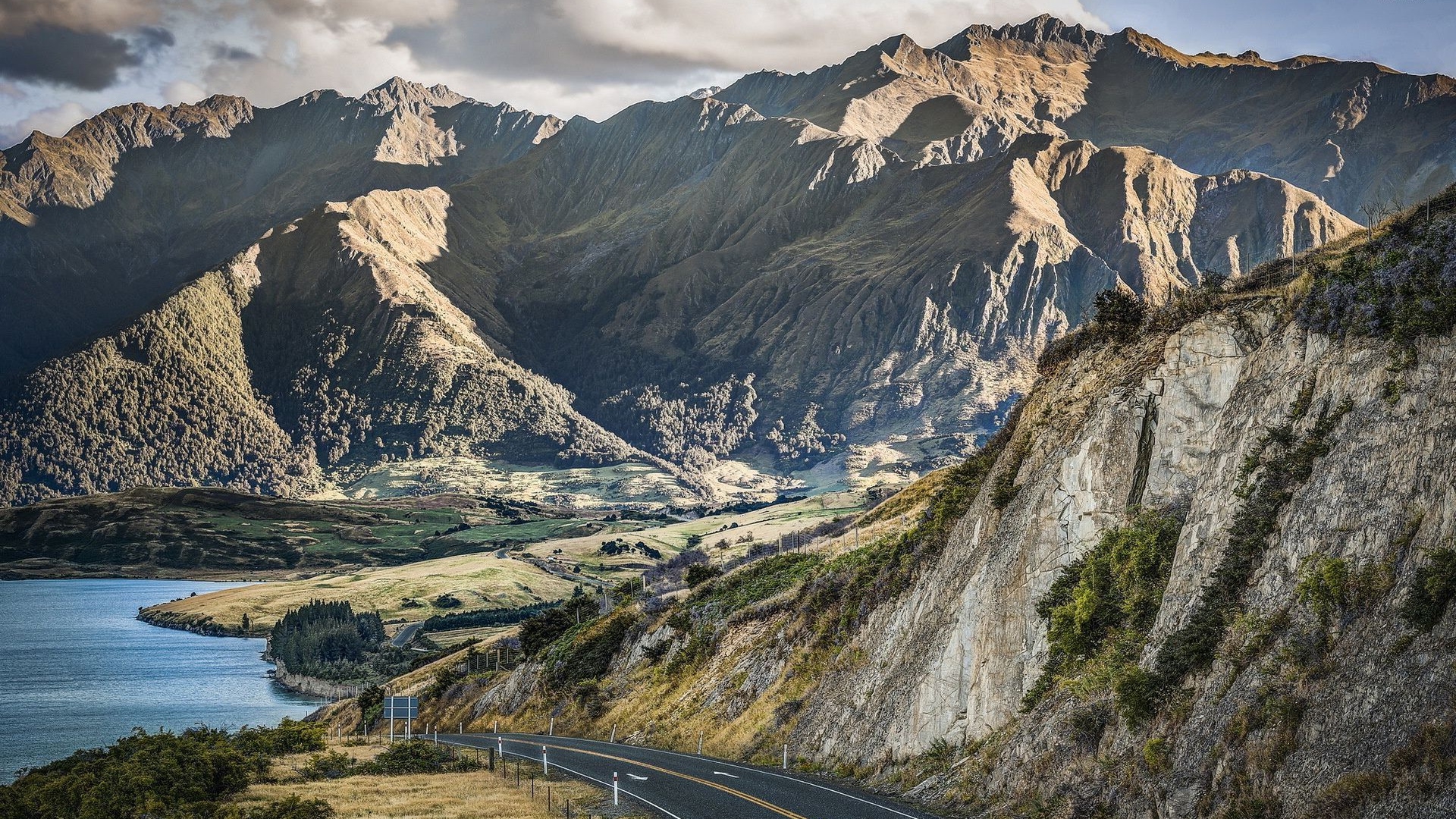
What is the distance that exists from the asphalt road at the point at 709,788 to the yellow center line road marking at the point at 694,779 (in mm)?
22

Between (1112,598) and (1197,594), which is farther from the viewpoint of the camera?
(1112,598)

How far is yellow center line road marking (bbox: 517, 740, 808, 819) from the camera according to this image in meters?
32.1

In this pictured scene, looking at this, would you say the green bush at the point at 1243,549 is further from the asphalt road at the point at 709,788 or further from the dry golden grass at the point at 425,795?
the dry golden grass at the point at 425,795

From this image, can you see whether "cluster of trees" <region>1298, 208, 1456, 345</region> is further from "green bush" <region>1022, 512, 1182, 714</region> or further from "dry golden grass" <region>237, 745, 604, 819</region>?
"dry golden grass" <region>237, 745, 604, 819</region>

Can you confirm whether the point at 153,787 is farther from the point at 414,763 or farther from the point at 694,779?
the point at 694,779

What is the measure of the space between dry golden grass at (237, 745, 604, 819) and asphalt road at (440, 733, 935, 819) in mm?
2011

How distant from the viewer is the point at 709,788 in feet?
123

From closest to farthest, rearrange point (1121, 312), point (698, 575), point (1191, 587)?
point (1191, 587), point (1121, 312), point (698, 575)

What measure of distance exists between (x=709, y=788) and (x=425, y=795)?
9279 millimetres

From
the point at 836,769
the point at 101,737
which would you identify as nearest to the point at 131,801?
the point at 836,769

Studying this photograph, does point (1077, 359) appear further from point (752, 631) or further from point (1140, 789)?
point (752, 631)

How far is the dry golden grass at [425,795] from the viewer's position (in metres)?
35.2

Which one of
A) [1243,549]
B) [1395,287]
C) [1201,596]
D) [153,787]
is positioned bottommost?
[153,787]

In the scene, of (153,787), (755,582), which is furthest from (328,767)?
(755,582)
